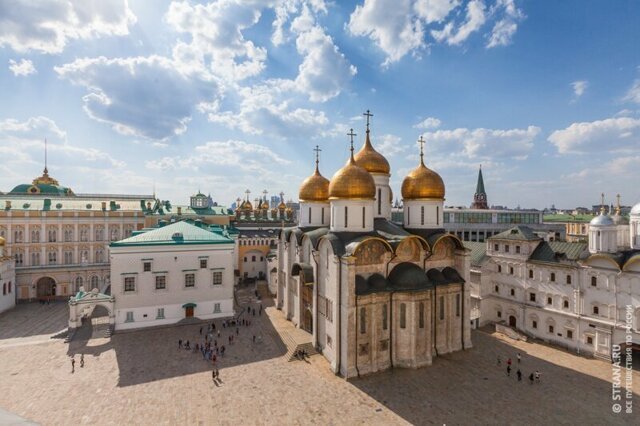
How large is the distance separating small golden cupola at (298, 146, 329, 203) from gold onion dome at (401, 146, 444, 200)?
748 cm

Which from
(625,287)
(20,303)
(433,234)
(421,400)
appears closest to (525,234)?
(625,287)

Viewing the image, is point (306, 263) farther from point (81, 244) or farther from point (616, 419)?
point (81, 244)

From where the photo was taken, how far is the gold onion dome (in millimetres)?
25312

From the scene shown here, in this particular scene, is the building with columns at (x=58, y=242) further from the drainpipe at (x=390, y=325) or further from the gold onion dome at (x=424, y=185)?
the gold onion dome at (x=424, y=185)

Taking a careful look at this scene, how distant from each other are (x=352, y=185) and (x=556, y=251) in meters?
17.4

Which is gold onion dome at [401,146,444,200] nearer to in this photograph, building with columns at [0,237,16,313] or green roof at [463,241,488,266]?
green roof at [463,241,488,266]

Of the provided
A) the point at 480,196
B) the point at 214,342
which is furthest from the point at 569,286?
the point at 480,196

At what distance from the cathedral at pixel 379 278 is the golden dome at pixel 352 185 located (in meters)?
0.07

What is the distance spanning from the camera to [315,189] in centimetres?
2981

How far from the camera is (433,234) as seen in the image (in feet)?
82.4

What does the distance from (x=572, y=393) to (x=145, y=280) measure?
3040 centimetres

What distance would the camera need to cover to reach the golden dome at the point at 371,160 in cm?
2767

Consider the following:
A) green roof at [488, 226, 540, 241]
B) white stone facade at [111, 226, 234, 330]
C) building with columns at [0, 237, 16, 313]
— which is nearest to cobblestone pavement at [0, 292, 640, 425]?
white stone facade at [111, 226, 234, 330]

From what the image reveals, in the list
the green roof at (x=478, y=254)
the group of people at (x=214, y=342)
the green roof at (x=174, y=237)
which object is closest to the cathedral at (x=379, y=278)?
the group of people at (x=214, y=342)
